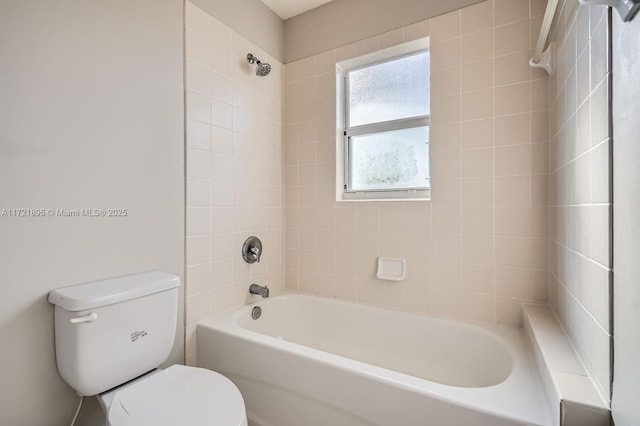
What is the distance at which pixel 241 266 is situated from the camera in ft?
6.21

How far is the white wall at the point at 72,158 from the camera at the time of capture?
3.32 feet

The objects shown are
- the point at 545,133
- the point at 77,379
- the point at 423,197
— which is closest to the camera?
the point at 77,379

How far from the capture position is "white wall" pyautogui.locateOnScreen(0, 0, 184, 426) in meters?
1.01

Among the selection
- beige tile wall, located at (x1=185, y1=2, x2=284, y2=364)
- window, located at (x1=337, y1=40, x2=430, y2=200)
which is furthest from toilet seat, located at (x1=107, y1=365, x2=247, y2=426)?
window, located at (x1=337, y1=40, x2=430, y2=200)

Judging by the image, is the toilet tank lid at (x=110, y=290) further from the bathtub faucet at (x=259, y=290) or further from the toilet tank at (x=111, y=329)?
the bathtub faucet at (x=259, y=290)

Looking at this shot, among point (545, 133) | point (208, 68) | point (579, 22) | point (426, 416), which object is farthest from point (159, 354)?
point (545, 133)

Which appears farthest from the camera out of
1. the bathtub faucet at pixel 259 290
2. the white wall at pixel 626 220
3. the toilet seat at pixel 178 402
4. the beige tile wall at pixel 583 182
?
the bathtub faucet at pixel 259 290

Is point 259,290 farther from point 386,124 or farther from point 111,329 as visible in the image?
point 386,124

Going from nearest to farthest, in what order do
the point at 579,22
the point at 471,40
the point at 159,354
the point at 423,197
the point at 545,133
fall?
the point at 579,22
the point at 159,354
the point at 545,133
the point at 471,40
the point at 423,197

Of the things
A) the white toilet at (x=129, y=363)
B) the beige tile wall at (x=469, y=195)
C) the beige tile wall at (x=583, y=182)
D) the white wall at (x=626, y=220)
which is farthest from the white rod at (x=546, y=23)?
the white toilet at (x=129, y=363)

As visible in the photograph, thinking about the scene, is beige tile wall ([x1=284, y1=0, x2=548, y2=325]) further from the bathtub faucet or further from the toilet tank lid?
the toilet tank lid

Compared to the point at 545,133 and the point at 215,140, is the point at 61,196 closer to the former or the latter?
the point at 215,140

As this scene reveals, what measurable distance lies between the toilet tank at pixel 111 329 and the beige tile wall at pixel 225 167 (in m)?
0.31

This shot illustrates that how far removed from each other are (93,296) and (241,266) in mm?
889
